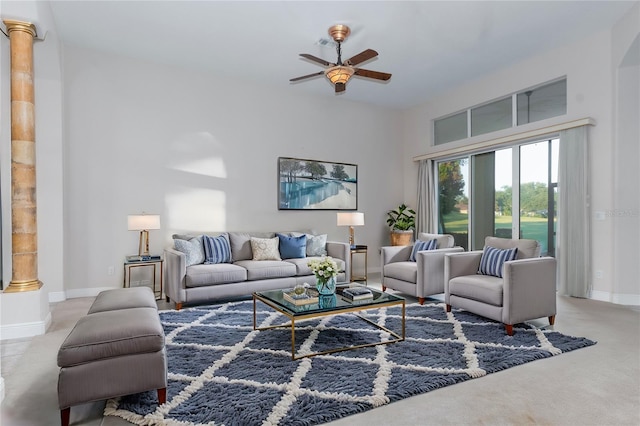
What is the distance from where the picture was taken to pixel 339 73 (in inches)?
155

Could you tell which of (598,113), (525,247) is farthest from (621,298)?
(598,113)

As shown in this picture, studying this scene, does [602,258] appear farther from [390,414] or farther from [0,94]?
[0,94]

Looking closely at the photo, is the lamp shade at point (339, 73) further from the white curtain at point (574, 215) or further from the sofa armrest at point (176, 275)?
the white curtain at point (574, 215)

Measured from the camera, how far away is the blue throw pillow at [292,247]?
570 centimetres

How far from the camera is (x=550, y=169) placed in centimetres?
562

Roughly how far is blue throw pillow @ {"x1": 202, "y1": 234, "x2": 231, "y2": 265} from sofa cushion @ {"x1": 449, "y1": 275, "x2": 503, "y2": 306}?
2925 millimetres

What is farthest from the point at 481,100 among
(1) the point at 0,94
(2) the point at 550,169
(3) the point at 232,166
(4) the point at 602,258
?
(1) the point at 0,94

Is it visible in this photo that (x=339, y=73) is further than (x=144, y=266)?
No

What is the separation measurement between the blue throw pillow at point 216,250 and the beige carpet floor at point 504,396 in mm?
2032

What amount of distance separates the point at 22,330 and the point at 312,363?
2816 mm

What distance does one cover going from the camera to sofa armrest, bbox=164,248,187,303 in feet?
14.9

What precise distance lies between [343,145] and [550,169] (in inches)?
133

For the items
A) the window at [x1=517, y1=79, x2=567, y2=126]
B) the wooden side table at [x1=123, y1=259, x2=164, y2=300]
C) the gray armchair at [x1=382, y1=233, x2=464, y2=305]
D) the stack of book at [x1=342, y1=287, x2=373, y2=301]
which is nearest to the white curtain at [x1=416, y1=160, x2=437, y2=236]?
the gray armchair at [x1=382, y1=233, x2=464, y2=305]

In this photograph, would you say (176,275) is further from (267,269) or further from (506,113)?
(506,113)
